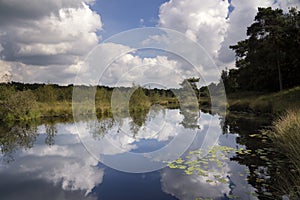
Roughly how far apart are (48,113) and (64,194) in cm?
1885

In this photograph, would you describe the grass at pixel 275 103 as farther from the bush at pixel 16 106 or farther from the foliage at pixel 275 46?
the bush at pixel 16 106

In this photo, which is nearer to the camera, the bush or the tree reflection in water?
the tree reflection in water

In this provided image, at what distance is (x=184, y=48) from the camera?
27.5 feet

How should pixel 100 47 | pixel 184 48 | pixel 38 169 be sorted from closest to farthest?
pixel 38 169 → pixel 100 47 → pixel 184 48

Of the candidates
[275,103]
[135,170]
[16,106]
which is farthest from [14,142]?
[275,103]

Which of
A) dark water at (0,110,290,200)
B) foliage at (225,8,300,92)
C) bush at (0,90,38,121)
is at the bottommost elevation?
dark water at (0,110,290,200)

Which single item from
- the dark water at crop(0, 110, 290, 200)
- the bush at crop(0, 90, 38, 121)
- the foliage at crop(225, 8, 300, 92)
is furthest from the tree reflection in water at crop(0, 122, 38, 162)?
the foliage at crop(225, 8, 300, 92)

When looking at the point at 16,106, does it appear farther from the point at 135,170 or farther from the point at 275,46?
the point at 275,46

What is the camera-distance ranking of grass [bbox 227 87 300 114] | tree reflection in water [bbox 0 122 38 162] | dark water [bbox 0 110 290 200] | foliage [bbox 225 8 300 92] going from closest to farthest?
dark water [bbox 0 110 290 200], tree reflection in water [bbox 0 122 38 162], grass [bbox 227 87 300 114], foliage [bbox 225 8 300 92]

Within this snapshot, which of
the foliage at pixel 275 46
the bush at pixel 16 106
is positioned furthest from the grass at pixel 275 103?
the bush at pixel 16 106

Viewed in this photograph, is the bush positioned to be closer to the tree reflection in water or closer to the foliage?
the tree reflection in water

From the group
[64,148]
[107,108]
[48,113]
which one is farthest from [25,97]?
[64,148]

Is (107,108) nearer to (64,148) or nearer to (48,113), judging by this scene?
(48,113)

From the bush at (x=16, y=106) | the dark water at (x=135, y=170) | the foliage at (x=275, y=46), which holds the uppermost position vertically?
the foliage at (x=275, y=46)
